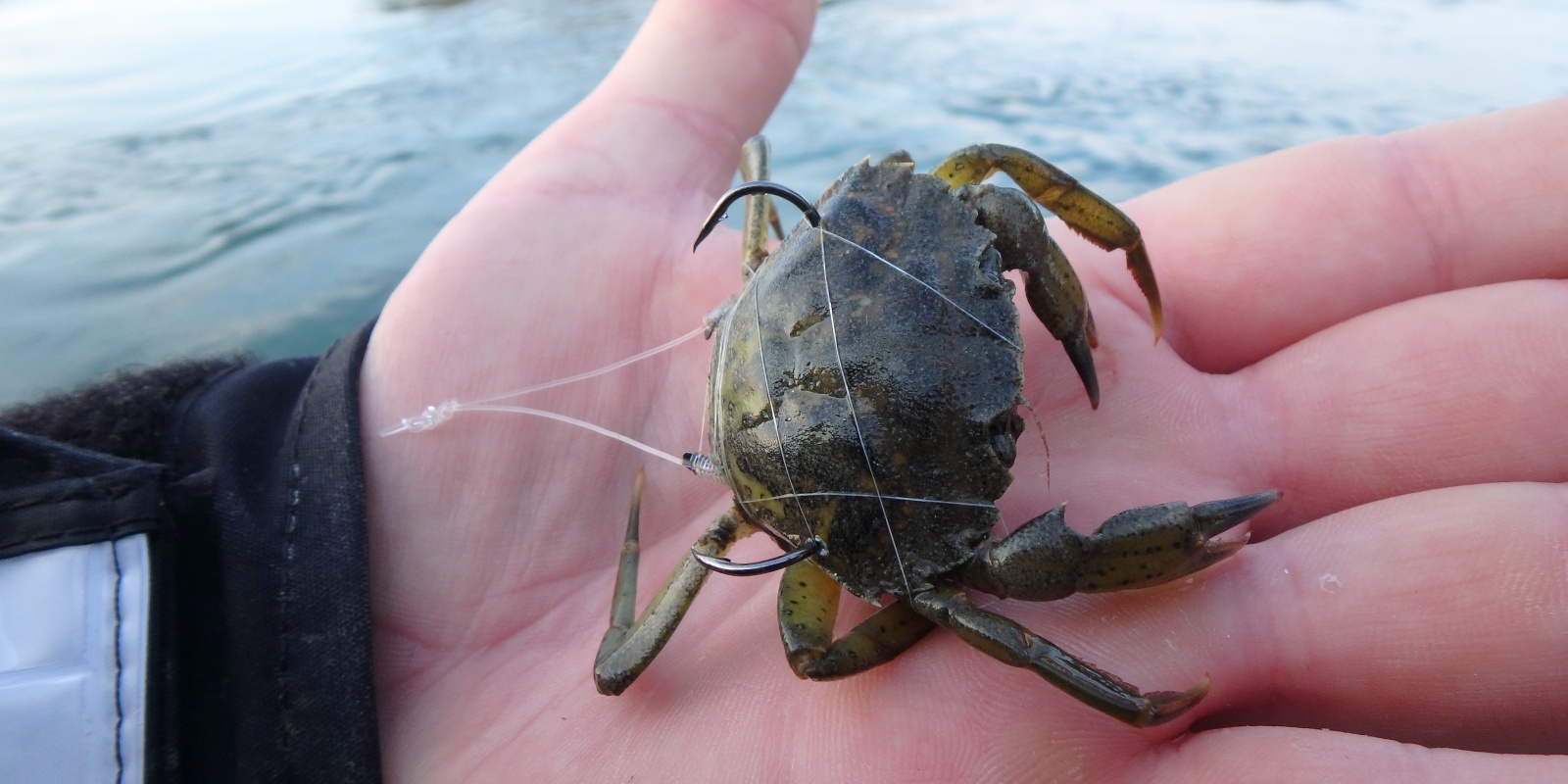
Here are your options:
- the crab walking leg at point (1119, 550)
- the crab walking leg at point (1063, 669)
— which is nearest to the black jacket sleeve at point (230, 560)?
the crab walking leg at point (1063, 669)

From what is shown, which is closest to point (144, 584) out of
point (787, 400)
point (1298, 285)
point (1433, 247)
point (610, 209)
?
point (787, 400)

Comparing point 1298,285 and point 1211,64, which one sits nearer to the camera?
point 1298,285

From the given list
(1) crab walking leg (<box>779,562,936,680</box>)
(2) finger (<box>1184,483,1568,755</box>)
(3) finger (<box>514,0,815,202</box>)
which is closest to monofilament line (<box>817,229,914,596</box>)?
(1) crab walking leg (<box>779,562,936,680</box>)

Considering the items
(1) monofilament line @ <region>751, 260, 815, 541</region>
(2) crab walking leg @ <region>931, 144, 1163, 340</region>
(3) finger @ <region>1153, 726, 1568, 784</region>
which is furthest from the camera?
(2) crab walking leg @ <region>931, 144, 1163, 340</region>

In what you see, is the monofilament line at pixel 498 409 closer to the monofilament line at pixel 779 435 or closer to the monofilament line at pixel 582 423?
the monofilament line at pixel 582 423

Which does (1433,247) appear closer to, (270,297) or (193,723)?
(193,723)

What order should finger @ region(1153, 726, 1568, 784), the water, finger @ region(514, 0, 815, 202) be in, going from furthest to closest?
the water
finger @ region(514, 0, 815, 202)
finger @ region(1153, 726, 1568, 784)

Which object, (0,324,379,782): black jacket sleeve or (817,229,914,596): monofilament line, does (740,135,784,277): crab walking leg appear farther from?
(0,324,379,782): black jacket sleeve

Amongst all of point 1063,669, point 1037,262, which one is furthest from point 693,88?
point 1063,669
